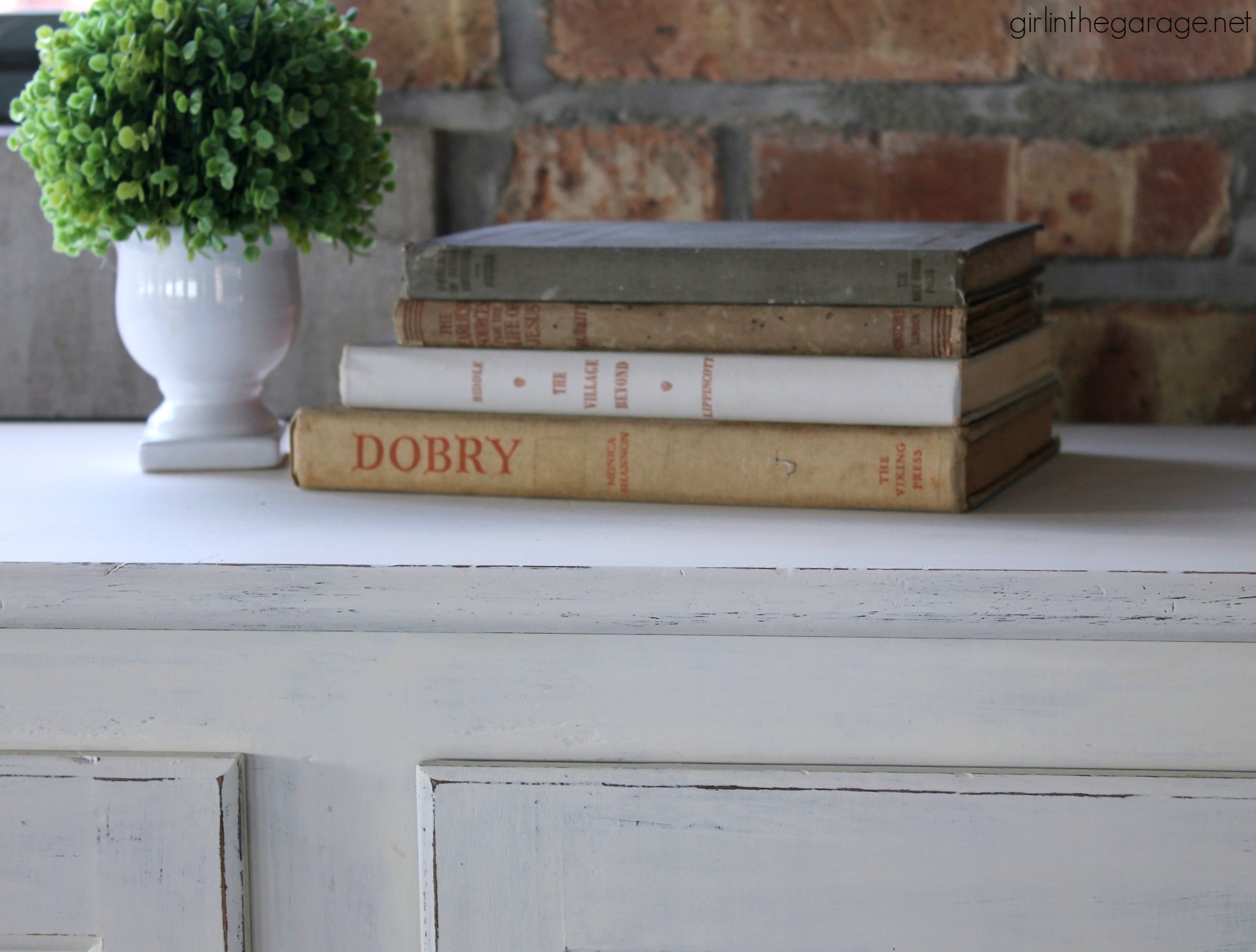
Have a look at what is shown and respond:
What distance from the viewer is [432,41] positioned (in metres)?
0.93

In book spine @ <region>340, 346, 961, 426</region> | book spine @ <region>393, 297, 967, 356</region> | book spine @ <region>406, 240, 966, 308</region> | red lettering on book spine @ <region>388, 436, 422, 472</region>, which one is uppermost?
book spine @ <region>406, 240, 966, 308</region>

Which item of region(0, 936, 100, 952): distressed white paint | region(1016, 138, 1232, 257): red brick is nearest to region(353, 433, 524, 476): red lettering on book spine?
region(0, 936, 100, 952): distressed white paint

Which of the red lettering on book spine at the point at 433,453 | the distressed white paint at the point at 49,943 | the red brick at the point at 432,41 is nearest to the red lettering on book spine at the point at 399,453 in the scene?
the red lettering on book spine at the point at 433,453

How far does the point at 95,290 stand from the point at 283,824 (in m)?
0.56

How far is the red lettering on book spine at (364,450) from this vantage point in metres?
0.69

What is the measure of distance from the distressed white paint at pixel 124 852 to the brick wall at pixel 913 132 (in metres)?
0.52

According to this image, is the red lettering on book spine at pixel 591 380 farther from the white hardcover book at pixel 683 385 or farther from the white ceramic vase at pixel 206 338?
the white ceramic vase at pixel 206 338

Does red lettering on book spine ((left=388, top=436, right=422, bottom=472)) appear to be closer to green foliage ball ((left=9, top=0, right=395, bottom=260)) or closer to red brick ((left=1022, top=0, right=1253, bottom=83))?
green foliage ball ((left=9, top=0, right=395, bottom=260))

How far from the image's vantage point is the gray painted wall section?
0.95 m

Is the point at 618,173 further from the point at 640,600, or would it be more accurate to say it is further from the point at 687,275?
the point at 640,600

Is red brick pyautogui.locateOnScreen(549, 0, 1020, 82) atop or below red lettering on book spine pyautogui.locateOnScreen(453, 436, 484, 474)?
atop

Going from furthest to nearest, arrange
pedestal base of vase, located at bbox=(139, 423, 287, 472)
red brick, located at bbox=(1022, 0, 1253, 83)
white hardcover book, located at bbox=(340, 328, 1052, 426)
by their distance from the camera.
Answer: red brick, located at bbox=(1022, 0, 1253, 83) → pedestal base of vase, located at bbox=(139, 423, 287, 472) → white hardcover book, located at bbox=(340, 328, 1052, 426)

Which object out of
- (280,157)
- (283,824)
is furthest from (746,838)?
(280,157)

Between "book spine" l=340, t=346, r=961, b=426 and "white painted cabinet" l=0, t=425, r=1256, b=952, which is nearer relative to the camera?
"white painted cabinet" l=0, t=425, r=1256, b=952
